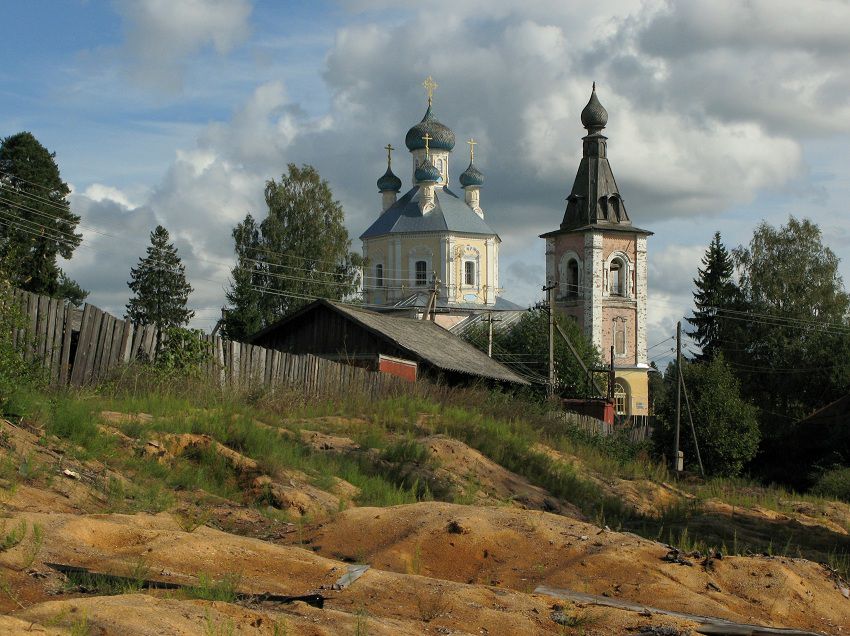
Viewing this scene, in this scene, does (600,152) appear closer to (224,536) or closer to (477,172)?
(477,172)

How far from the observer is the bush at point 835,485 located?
1025 inches

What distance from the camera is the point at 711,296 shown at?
6119cm

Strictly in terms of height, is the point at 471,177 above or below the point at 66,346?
above

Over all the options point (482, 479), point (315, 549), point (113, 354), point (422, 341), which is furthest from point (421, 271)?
point (315, 549)

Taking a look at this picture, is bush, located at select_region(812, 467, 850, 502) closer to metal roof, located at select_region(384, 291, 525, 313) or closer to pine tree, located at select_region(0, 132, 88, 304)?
pine tree, located at select_region(0, 132, 88, 304)

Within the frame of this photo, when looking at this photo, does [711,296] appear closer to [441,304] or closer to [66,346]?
[441,304]

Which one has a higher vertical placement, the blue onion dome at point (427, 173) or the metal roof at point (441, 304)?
the blue onion dome at point (427, 173)

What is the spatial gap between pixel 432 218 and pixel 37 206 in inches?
1157

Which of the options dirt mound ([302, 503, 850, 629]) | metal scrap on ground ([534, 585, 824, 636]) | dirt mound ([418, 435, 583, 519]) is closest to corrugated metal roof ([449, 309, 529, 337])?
dirt mound ([418, 435, 583, 519])

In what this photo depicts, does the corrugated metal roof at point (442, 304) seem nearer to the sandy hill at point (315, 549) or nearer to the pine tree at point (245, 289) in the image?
the pine tree at point (245, 289)

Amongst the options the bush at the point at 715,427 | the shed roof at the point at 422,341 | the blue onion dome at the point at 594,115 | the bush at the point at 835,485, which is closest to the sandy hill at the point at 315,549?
the bush at the point at 835,485

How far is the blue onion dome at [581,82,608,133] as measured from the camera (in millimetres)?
67812

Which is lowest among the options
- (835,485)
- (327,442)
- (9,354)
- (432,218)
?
(835,485)

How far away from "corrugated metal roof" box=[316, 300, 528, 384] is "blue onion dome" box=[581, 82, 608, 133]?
117 feet
